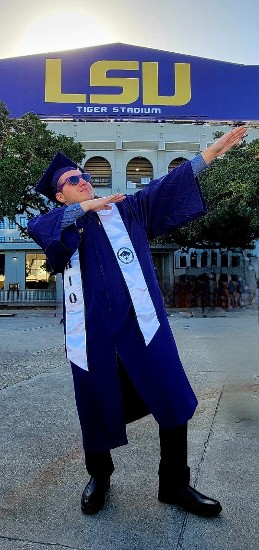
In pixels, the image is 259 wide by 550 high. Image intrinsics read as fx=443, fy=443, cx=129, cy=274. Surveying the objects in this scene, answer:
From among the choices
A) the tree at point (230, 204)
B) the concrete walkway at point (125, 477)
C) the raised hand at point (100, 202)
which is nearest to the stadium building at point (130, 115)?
the tree at point (230, 204)

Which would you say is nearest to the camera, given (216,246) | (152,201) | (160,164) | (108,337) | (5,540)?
(5,540)

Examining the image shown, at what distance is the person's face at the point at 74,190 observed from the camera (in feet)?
7.43

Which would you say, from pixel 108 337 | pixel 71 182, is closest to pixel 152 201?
pixel 71 182

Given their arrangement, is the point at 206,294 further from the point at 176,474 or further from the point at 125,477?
the point at 176,474

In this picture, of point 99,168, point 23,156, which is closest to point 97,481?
point 23,156

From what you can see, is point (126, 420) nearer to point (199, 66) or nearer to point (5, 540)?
point (5, 540)

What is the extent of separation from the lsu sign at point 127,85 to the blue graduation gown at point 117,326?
91.2 ft

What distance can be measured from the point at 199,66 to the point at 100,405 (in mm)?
33240

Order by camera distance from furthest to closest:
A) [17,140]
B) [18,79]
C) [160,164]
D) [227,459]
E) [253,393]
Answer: [18,79] → [160,164] → [17,140] → [253,393] → [227,459]

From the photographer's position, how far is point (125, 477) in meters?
2.50

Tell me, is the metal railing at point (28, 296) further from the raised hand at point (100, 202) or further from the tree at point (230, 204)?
the raised hand at point (100, 202)

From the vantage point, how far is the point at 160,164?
27312 mm

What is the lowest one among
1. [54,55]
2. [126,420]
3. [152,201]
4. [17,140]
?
[126,420]

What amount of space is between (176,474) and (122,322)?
79 centimetres
